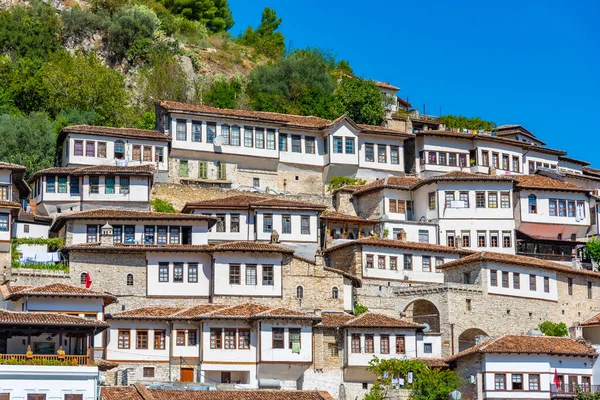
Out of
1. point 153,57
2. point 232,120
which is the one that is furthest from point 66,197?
point 153,57

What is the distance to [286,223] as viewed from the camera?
6900 centimetres

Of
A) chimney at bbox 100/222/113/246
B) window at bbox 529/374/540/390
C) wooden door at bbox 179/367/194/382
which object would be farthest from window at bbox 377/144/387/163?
wooden door at bbox 179/367/194/382

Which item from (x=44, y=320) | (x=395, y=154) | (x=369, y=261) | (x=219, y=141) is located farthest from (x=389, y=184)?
(x=44, y=320)

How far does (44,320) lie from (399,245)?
84.9 feet

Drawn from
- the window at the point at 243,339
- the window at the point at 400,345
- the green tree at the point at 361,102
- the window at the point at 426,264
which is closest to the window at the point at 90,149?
the window at the point at 426,264

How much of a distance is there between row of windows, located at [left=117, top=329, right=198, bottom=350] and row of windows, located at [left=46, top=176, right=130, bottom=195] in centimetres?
1417

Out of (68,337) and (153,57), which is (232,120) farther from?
(68,337)

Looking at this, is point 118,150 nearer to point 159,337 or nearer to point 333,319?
point 159,337

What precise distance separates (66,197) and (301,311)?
57.6 feet

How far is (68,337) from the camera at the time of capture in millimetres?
49344

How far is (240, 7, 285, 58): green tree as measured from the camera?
115m

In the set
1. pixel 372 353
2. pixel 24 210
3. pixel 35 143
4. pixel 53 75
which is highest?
pixel 53 75

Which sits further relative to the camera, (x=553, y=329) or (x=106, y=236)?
(x=553, y=329)

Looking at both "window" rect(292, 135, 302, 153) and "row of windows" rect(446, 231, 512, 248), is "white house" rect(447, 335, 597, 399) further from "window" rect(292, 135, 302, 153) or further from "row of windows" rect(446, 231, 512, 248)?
"window" rect(292, 135, 302, 153)
